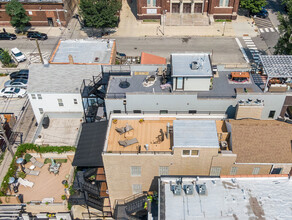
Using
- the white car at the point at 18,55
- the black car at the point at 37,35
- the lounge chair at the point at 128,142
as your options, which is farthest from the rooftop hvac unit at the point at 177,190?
the black car at the point at 37,35

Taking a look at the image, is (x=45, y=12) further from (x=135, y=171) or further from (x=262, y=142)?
(x=262, y=142)

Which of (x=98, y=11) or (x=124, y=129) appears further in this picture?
(x=98, y=11)

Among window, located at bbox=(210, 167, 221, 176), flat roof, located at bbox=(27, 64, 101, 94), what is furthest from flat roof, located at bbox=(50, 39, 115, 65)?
window, located at bbox=(210, 167, 221, 176)

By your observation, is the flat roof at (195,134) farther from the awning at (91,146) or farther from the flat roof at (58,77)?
the flat roof at (58,77)

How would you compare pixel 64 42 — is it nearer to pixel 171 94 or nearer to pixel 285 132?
pixel 171 94

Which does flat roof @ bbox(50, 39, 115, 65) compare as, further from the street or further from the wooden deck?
the wooden deck

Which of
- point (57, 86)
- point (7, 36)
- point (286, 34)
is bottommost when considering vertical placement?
point (7, 36)

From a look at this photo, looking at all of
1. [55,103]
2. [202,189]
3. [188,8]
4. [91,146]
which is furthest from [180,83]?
[188,8]
